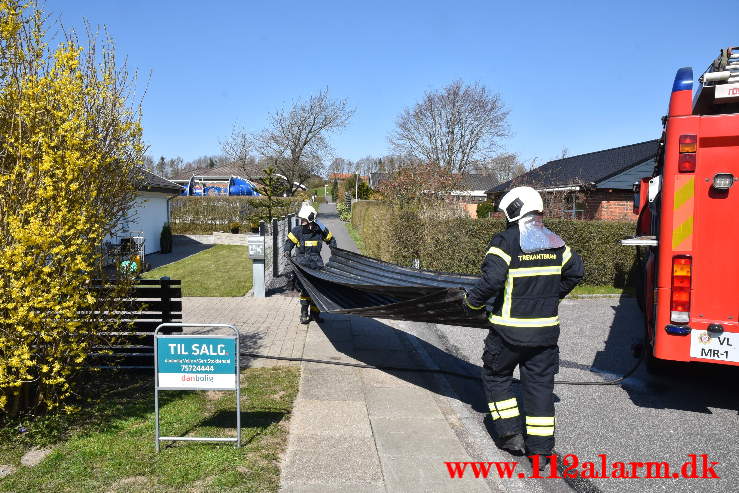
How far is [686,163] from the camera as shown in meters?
4.86

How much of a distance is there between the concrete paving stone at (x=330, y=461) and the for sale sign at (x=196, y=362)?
725 mm

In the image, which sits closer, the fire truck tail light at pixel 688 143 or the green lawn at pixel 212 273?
the fire truck tail light at pixel 688 143

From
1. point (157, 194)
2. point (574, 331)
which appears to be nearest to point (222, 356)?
point (574, 331)

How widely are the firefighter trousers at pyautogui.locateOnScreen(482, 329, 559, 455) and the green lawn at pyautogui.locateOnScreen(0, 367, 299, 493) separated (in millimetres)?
1741

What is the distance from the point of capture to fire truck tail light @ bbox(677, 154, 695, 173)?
4840 mm

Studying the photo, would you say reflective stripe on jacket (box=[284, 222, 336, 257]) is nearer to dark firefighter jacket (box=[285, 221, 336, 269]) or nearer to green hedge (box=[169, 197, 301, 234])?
dark firefighter jacket (box=[285, 221, 336, 269])

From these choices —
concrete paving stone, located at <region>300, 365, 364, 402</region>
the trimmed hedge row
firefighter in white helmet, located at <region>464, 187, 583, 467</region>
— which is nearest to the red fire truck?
firefighter in white helmet, located at <region>464, 187, 583, 467</region>

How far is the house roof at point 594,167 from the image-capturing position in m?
21.7

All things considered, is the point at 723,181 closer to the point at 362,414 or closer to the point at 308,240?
the point at 362,414

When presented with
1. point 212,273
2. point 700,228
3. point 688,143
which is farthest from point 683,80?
point 212,273

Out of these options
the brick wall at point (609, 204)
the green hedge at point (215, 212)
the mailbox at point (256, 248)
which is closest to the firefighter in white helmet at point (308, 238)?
the mailbox at point (256, 248)

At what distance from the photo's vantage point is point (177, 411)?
500 cm

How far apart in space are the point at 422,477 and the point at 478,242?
919cm

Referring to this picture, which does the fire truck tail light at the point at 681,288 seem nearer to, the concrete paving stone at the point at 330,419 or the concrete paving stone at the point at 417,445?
the concrete paving stone at the point at 417,445
